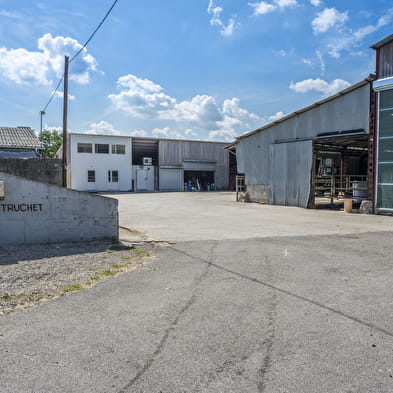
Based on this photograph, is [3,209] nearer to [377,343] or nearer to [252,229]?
[252,229]

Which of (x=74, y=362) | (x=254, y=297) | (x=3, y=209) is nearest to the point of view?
(x=74, y=362)

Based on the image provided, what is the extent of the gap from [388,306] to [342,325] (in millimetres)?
999

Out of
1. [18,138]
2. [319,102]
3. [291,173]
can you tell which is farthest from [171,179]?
[319,102]

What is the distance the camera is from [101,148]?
3800 centimetres

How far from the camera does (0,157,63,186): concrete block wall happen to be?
13714mm

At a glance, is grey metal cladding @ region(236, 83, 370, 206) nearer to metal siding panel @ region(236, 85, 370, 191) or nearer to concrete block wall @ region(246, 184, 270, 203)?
metal siding panel @ region(236, 85, 370, 191)

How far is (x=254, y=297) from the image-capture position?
4793mm

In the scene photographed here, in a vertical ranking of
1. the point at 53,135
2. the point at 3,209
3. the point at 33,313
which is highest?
the point at 53,135

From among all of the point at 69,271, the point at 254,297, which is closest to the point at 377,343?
the point at 254,297

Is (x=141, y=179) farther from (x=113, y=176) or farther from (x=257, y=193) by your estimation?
(x=257, y=193)

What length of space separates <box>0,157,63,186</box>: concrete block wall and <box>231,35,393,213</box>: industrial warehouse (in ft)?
38.6

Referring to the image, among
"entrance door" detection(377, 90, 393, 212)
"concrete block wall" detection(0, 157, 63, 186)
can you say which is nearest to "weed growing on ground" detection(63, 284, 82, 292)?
"concrete block wall" detection(0, 157, 63, 186)

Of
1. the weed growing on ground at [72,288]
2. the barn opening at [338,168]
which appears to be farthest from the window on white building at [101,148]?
the weed growing on ground at [72,288]

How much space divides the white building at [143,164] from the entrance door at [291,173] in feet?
71.1
